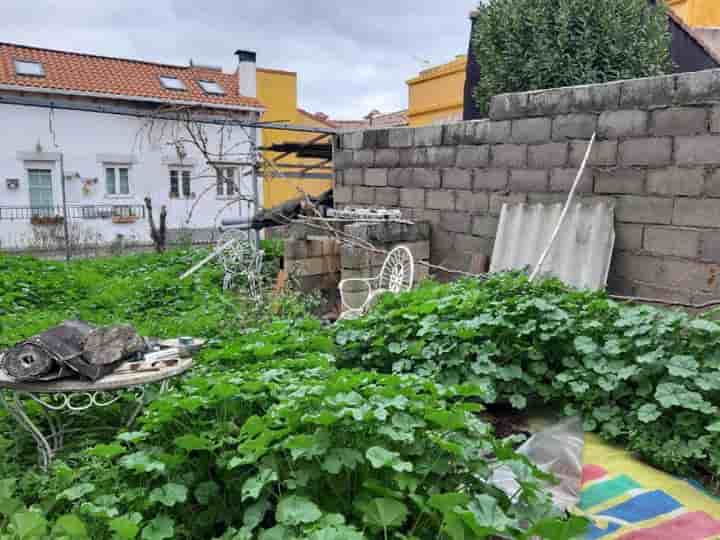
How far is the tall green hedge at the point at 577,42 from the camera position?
5.98 m

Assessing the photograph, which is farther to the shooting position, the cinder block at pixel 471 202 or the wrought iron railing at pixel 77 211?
the wrought iron railing at pixel 77 211

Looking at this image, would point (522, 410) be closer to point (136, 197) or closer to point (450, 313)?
point (450, 313)

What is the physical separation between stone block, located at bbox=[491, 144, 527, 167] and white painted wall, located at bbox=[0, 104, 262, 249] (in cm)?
913

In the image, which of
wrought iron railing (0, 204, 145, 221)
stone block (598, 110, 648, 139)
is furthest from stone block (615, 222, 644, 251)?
wrought iron railing (0, 204, 145, 221)

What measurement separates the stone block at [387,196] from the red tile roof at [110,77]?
10.1 m

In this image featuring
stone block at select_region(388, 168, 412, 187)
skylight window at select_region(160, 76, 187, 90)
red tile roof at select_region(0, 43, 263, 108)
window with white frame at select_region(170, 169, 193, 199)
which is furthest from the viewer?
skylight window at select_region(160, 76, 187, 90)

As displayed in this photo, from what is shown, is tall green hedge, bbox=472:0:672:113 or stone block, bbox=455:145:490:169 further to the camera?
tall green hedge, bbox=472:0:672:113

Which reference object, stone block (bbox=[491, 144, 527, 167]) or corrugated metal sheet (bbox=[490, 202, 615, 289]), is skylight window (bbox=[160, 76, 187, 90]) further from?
corrugated metal sheet (bbox=[490, 202, 615, 289])

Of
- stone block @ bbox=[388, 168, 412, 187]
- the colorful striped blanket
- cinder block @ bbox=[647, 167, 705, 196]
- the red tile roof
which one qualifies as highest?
the red tile roof

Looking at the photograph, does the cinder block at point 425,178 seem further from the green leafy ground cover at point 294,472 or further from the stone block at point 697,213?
the green leafy ground cover at point 294,472

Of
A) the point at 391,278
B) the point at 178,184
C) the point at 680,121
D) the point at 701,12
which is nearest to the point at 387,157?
the point at 391,278

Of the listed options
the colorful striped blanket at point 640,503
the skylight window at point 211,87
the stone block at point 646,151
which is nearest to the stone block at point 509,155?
the stone block at point 646,151

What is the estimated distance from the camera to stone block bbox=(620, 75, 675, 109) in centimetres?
432

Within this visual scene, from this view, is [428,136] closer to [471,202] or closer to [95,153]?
[471,202]
